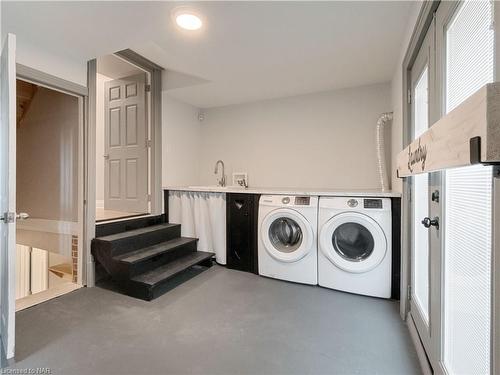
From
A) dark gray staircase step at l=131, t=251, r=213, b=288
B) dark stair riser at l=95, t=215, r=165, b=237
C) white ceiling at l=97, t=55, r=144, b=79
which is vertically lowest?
dark gray staircase step at l=131, t=251, r=213, b=288

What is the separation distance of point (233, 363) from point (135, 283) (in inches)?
52.5

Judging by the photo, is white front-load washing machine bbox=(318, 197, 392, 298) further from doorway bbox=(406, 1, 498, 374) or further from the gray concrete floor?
doorway bbox=(406, 1, 498, 374)

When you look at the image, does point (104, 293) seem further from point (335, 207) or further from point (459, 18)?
point (459, 18)

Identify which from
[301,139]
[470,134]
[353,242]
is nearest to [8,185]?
[470,134]

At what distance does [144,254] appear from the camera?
8.91 feet

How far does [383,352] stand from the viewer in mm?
1657

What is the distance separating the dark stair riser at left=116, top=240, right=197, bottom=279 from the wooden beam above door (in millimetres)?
2577

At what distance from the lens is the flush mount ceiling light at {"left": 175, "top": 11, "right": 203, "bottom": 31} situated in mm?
1877

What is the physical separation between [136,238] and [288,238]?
171 cm

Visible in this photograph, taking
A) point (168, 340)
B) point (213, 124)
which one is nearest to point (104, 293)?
point (168, 340)

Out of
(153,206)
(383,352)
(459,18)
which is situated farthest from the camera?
(153,206)

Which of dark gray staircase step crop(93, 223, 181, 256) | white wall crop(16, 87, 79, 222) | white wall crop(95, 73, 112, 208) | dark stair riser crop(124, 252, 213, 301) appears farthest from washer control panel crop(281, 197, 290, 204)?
white wall crop(95, 73, 112, 208)

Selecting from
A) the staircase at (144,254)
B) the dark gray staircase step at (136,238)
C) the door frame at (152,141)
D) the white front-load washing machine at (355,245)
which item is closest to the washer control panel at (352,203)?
the white front-load washing machine at (355,245)

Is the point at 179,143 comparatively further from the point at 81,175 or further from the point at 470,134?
the point at 470,134
